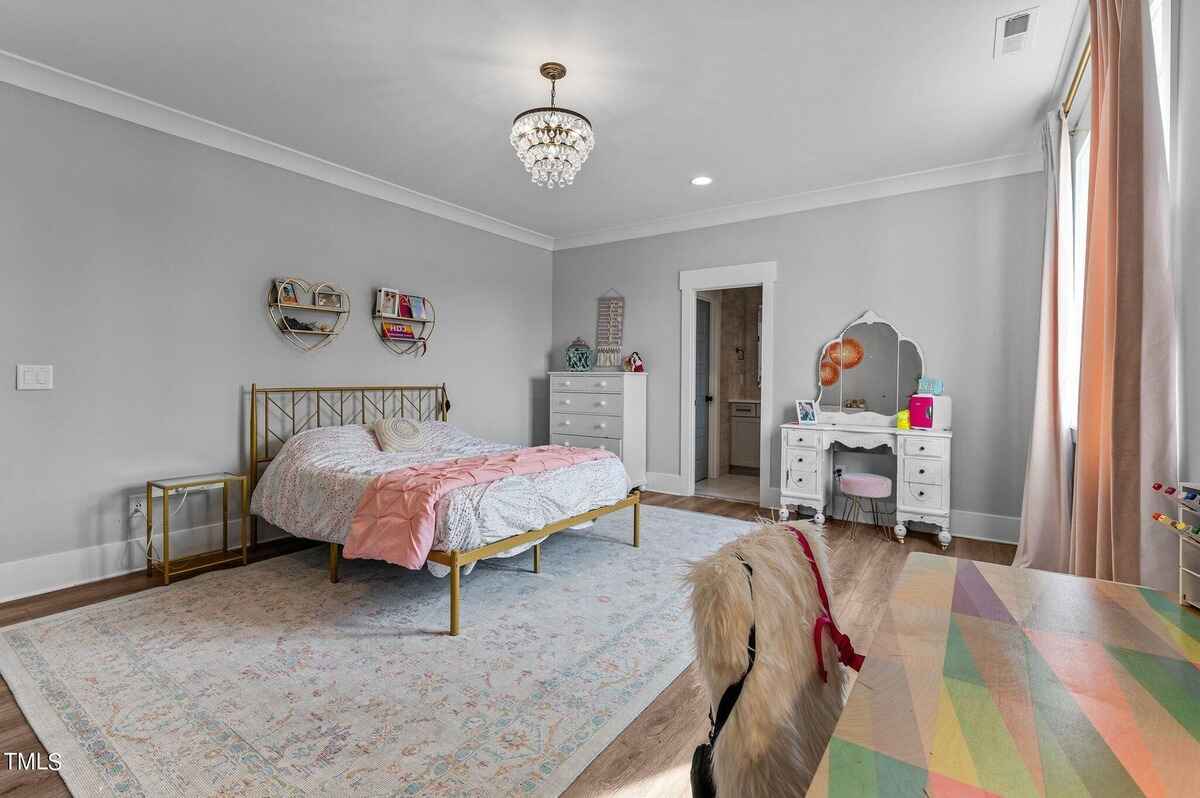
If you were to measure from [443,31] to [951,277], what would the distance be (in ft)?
12.9

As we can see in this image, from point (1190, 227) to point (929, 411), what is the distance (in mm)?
2972

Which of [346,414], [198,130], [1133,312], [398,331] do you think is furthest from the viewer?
[398,331]

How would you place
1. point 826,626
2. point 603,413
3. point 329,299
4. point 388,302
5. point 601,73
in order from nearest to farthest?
point 826,626 → point 601,73 → point 329,299 → point 388,302 → point 603,413

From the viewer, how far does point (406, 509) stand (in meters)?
2.81

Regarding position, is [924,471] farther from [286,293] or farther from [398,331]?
[286,293]

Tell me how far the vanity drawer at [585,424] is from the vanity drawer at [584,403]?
0.16 ft

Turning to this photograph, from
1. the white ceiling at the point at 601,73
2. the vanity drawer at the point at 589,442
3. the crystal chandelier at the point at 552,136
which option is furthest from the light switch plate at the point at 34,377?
the vanity drawer at the point at 589,442

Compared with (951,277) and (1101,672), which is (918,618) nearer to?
(1101,672)

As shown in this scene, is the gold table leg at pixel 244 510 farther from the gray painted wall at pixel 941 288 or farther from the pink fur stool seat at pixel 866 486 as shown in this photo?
the pink fur stool seat at pixel 866 486

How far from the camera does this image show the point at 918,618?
3.18 ft

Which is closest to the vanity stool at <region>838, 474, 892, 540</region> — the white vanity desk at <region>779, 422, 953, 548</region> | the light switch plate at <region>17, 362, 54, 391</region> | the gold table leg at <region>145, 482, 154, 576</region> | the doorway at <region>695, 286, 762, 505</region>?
the white vanity desk at <region>779, 422, 953, 548</region>

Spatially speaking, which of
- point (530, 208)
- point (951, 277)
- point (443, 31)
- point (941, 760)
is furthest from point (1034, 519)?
point (530, 208)

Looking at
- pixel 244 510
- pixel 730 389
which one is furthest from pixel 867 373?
pixel 244 510

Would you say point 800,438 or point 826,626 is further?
point 800,438
